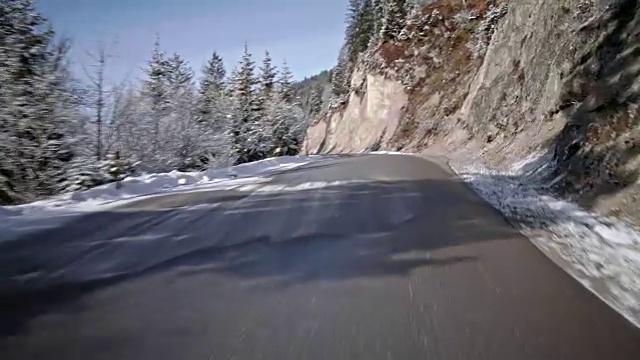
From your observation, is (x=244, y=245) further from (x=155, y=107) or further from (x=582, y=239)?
(x=155, y=107)

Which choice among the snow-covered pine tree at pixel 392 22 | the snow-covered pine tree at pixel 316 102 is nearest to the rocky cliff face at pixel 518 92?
the snow-covered pine tree at pixel 392 22

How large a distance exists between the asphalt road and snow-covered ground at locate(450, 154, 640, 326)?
0.71 feet

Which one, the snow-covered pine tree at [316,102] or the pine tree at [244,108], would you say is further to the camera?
the snow-covered pine tree at [316,102]

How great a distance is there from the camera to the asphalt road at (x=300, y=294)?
131 inches

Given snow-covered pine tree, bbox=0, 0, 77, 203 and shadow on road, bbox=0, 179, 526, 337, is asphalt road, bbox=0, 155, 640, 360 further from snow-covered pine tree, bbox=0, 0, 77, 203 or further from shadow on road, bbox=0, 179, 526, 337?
snow-covered pine tree, bbox=0, 0, 77, 203

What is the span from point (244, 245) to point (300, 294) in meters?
2.08

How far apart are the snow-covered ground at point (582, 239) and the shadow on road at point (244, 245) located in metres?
0.51

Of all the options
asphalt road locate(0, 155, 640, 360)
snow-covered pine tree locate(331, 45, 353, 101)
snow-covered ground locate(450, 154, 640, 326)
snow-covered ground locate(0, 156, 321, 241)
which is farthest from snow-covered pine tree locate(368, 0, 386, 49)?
asphalt road locate(0, 155, 640, 360)

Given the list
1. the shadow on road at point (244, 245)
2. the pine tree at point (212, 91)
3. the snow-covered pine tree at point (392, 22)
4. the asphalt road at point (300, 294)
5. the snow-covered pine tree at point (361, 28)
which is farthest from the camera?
the snow-covered pine tree at point (361, 28)

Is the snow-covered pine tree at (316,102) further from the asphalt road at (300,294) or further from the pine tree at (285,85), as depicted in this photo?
the asphalt road at (300,294)

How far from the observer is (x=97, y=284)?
15.4 feet

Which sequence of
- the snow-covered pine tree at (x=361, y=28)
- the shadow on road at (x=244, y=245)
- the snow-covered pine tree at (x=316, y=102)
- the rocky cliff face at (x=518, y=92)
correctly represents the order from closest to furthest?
the shadow on road at (x=244, y=245)
the rocky cliff face at (x=518, y=92)
the snow-covered pine tree at (x=361, y=28)
the snow-covered pine tree at (x=316, y=102)

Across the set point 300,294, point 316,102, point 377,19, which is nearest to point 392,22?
point 377,19

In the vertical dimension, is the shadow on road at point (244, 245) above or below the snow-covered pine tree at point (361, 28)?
below
